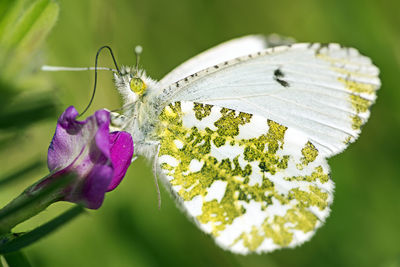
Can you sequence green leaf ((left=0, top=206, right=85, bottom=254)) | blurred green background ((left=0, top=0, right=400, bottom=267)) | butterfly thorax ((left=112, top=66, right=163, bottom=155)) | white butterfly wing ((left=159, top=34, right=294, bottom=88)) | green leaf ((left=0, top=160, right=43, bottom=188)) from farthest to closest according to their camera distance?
blurred green background ((left=0, top=0, right=400, bottom=267))
white butterfly wing ((left=159, top=34, right=294, bottom=88))
butterfly thorax ((left=112, top=66, right=163, bottom=155))
green leaf ((left=0, top=160, right=43, bottom=188))
green leaf ((left=0, top=206, right=85, bottom=254))

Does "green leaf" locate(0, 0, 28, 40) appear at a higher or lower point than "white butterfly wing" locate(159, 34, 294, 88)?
higher

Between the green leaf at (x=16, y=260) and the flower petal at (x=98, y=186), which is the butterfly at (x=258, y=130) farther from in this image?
the green leaf at (x=16, y=260)

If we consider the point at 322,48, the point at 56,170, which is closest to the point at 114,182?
the point at 56,170

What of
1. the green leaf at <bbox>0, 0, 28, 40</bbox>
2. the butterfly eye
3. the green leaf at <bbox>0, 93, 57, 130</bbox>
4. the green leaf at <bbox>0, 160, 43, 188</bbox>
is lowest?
the green leaf at <bbox>0, 160, 43, 188</bbox>

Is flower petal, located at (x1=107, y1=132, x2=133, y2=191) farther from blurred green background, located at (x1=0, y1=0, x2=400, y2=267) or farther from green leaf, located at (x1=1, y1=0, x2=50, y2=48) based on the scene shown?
blurred green background, located at (x1=0, y1=0, x2=400, y2=267)

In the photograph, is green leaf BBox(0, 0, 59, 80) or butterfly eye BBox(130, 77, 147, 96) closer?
green leaf BBox(0, 0, 59, 80)

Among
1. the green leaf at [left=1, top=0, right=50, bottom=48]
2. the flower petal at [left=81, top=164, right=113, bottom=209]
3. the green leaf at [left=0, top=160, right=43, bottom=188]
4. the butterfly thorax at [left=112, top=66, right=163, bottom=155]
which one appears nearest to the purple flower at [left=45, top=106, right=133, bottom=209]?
the flower petal at [left=81, top=164, right=113, bottom=209]
